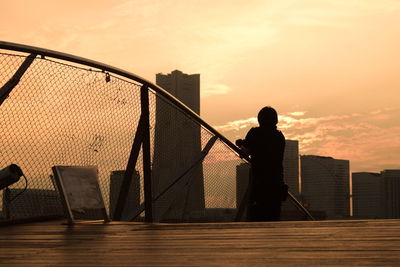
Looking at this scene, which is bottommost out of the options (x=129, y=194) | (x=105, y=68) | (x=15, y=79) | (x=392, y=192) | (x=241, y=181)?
(x=129, y=194)

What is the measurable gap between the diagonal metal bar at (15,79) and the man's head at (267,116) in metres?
2.59

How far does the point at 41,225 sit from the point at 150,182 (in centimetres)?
215

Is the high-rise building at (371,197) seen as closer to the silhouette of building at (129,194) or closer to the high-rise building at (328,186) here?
the high-rise building at (328,186)

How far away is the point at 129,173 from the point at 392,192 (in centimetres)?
18133

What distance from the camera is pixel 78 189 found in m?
7.01

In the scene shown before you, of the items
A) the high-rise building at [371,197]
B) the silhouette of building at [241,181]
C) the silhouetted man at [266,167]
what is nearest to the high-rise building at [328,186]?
the high-rise building at [371,197]

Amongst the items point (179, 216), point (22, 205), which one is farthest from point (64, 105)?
point (179, 216)

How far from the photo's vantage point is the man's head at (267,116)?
755 cm

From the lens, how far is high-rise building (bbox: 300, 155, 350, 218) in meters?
167

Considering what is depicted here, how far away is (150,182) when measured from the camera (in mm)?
8930

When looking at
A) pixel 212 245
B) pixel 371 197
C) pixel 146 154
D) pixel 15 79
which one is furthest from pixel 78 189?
pixel 371 197

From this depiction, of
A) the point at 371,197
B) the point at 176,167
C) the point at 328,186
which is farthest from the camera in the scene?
the point at 371,197

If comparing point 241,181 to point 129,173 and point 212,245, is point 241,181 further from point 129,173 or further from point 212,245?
point 212,245

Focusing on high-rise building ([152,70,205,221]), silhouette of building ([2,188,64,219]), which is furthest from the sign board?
high-rise building ([152,70,205,221])
